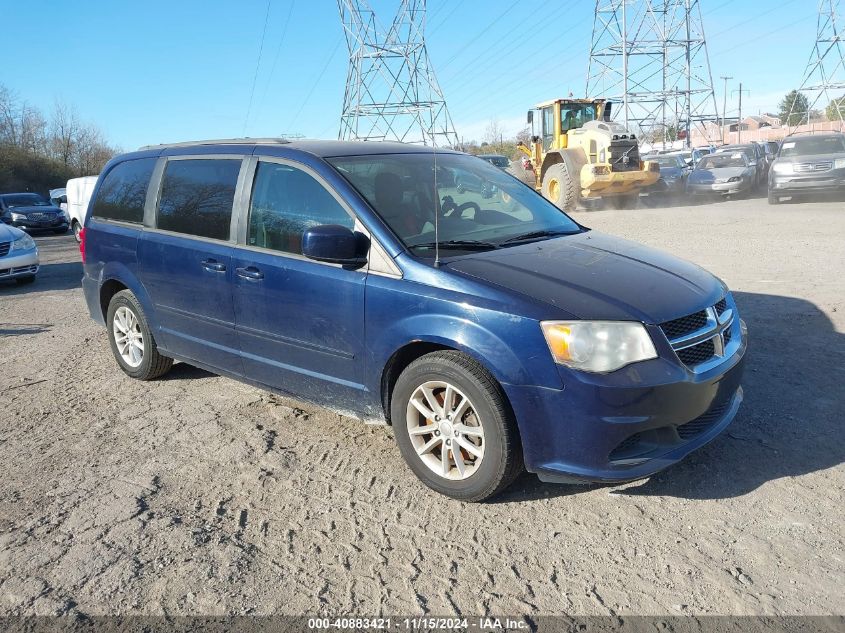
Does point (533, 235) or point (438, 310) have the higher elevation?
point (533, 235)

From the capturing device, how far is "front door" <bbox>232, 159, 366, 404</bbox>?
3.82 metres

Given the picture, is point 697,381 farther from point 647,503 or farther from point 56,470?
point 56,470

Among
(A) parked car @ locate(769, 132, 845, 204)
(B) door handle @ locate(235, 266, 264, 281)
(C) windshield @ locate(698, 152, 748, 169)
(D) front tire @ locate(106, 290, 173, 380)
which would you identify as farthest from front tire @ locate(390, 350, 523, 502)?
(C) windshield @ locate(698, 152, 748, 169)

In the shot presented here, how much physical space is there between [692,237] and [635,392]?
10119 millimetres

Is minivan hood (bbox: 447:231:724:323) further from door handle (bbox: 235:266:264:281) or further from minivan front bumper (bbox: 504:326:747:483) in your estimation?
door handle (bbox: 235:266:264:281)

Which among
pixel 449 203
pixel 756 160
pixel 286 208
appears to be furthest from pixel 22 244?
pixel 756 160

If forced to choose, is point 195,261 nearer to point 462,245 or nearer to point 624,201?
point 462,245

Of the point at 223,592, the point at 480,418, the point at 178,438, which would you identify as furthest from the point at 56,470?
the point at 480,418

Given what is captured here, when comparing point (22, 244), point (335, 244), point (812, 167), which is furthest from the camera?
point (812, 167)

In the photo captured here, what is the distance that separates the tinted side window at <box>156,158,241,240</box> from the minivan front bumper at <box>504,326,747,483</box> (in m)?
2.44

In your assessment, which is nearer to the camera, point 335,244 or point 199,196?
point 335,244

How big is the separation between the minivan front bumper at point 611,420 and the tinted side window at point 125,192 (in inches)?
144

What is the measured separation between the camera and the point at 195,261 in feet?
15.3

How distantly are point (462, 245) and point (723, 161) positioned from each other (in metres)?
21.9
